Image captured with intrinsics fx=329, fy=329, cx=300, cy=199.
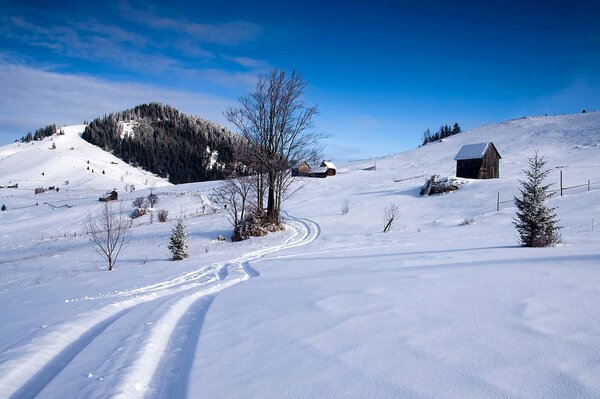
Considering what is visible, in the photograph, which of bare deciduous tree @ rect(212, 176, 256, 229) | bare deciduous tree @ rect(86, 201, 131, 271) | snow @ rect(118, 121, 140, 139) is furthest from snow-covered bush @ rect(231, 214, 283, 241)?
snow @ rect(118, 121, 140, 139)

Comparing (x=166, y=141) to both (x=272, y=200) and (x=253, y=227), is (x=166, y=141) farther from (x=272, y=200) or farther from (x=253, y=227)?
(x=253, y=227)

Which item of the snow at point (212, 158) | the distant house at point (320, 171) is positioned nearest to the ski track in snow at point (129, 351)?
the distant house at point (320, 171)

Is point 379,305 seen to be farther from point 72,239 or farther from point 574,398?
point 72,239

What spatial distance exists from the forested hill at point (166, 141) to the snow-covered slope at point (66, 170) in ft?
42.3

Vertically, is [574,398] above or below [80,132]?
below

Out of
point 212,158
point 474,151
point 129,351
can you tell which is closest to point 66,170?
point 212,158

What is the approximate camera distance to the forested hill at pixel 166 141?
14925 cm

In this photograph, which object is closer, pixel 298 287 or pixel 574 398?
pixel 574 398

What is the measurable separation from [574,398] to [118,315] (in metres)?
6.07

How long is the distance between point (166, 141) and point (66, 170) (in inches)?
2347

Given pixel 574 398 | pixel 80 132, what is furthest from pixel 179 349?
pixel 80 132

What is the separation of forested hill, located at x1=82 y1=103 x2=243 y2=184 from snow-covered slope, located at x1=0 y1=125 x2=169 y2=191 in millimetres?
12892

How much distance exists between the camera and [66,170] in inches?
4318

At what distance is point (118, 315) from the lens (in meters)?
5.65
